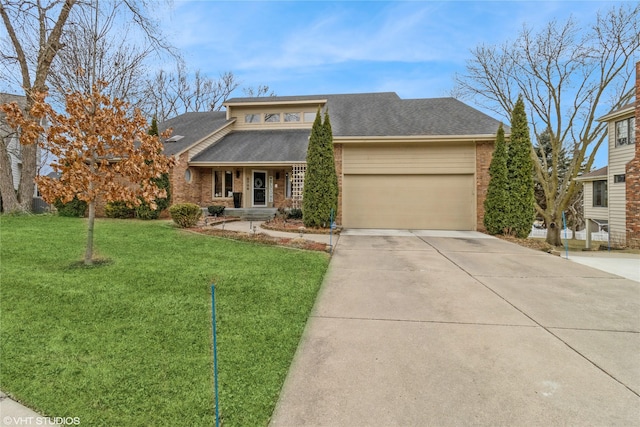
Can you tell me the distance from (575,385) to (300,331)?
246 centimetres

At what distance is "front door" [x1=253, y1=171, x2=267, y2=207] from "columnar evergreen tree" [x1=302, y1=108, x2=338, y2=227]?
20.9 feet

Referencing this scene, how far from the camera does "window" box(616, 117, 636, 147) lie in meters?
14.4

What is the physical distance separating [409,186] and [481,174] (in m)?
2.65

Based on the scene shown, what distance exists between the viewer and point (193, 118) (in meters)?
20.9

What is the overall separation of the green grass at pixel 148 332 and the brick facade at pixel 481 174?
8072mm

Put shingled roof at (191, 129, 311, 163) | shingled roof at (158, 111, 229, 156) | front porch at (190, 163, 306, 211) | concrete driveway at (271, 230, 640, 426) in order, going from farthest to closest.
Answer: front porch at (190, 163, 306, 211) < shingled roof at (158, 111, 229, 156) < shingled roof at (191, 129, 311, 163) < concrete driveway at (271, 230, 640, 426)

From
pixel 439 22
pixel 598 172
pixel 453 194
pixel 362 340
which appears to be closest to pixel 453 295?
pixel 362 340

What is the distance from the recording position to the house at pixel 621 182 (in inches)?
526

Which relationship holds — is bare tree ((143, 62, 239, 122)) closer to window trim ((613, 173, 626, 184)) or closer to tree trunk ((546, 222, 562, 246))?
tree trunk ((546, 222, 562, 246))

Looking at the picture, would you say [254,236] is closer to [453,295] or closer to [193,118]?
[453,295]

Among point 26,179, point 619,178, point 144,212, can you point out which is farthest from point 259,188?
point 619,178

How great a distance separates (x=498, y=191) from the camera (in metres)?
10.8

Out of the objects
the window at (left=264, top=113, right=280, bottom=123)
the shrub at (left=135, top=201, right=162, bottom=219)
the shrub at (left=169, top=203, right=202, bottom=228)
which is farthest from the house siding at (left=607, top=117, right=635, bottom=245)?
the shrub at (left=135, top=201, right=162, bottom=219)

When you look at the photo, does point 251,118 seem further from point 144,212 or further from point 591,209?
point 591,209
